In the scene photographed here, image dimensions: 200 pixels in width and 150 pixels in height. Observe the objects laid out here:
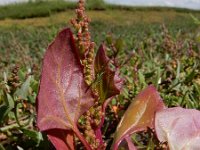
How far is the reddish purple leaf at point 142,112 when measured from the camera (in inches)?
22.2

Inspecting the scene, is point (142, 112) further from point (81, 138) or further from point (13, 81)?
point (13, 81)

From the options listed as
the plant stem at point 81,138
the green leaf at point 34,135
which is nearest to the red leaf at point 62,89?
the plant stem at point 81,138

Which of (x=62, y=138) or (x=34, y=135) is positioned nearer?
(x=62, y=138)

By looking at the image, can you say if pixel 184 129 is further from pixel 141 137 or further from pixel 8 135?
pixel 8 135

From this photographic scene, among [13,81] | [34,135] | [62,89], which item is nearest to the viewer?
[62,89]

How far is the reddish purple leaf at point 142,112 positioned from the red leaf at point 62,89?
0.06 m

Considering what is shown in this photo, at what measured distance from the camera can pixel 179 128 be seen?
1.73 ft

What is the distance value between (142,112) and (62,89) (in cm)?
10

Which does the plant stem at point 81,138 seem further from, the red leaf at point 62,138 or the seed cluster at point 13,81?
the seed cluster at point 13,81

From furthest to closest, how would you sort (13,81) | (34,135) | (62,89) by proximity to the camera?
1. (13,81)
2. (34,135)
3. (62,89)

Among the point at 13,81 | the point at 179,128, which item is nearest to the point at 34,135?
the point at 13,81

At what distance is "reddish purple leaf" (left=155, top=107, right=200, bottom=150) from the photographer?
1.71 ft

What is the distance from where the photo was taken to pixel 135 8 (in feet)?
89.0

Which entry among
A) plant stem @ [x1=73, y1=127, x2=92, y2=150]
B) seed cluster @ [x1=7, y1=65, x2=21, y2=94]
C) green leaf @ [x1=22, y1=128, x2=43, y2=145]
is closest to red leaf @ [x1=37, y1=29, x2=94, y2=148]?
plant stem @ [x1=73, y1=127, x2=92, y2=150]
